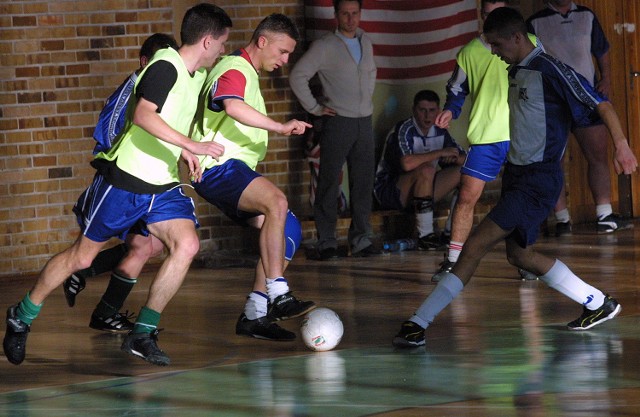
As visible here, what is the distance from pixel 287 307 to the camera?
299 inches

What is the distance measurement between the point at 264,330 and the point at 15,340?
1.46m

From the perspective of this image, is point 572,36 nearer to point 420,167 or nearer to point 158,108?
point 420,167

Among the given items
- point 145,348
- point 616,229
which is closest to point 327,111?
point 616,229

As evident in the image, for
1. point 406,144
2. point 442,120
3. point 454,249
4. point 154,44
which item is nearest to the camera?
point 154,44

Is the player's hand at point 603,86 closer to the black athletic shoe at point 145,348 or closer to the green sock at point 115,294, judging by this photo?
the green sock at point 115,294

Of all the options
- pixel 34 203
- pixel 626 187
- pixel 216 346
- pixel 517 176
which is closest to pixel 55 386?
pixel 216 346

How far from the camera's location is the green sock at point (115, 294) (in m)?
8.27

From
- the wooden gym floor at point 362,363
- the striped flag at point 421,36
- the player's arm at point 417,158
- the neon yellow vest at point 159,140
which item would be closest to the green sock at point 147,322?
the wooden gym floor at point 362,363

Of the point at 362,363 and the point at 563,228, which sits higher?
the point at 563,228

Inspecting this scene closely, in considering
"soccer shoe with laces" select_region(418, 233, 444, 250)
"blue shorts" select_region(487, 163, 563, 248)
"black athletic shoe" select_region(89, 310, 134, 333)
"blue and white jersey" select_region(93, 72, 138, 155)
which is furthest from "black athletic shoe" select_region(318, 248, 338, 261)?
"blue shorts" select_region(487, 163, 563, 248)

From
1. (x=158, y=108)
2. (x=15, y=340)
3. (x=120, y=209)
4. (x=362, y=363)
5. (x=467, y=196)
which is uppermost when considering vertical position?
(x=158, y=108)

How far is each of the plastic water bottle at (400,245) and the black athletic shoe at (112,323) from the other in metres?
4.27

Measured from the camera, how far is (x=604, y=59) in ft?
40.1

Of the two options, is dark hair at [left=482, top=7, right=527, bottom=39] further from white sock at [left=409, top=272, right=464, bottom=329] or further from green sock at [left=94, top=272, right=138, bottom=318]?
green sock at [left=94, top=272, right=138, bottom=318]
